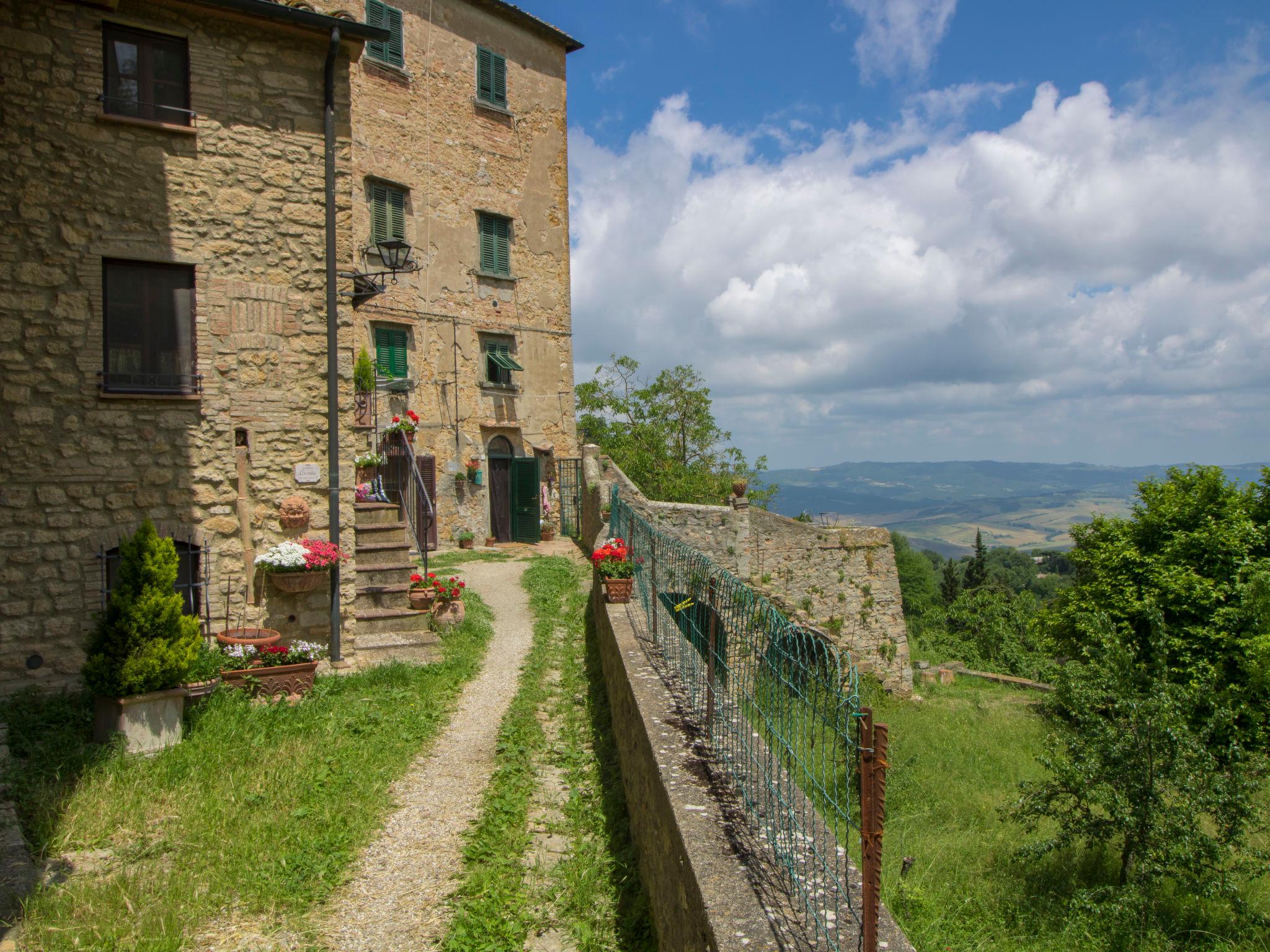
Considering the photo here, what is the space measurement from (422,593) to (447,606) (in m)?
0.43

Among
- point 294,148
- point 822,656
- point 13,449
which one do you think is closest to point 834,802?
point 822,656

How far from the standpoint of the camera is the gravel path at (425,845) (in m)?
4.23

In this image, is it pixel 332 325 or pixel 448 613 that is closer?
pixel 332 325

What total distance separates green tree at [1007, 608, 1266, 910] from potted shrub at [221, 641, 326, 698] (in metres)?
7.68

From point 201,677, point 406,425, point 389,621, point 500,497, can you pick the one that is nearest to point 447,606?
point 389,621

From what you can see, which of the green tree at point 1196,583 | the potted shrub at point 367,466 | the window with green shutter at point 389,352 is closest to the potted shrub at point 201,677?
the potted shrub at point 367,466

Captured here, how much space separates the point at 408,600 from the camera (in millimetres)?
10023

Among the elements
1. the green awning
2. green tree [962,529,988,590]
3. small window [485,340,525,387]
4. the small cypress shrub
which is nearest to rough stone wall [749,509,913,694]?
the green awning

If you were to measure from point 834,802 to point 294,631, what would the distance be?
7347 millimetres

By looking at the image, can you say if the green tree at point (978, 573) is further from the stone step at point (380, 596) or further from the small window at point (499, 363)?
the stone step at point (380, 596)

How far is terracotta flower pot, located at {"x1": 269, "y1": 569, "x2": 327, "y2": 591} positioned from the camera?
8281mm

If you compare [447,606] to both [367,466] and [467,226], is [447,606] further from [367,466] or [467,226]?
[467,226]

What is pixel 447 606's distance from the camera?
413 inches

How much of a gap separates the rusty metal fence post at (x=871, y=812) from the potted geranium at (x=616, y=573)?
6865 millimetres
